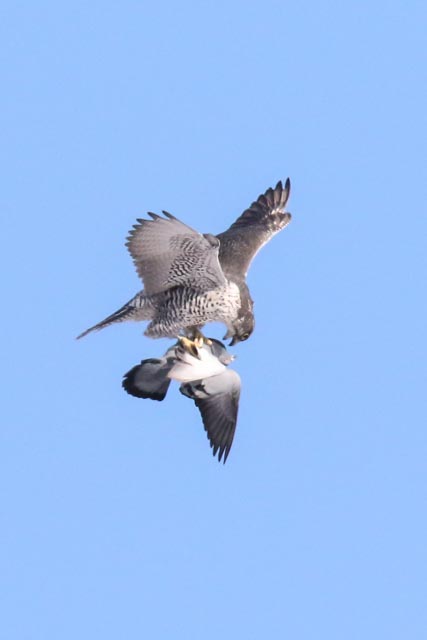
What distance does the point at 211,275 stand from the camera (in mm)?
13875

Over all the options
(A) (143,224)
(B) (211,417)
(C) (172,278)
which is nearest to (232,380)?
(B) (211,417)

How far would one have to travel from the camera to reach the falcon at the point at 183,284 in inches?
522

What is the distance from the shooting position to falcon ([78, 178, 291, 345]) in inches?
522

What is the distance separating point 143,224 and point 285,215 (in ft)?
13.5

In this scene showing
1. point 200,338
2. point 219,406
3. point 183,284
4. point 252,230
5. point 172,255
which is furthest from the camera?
point 252,230

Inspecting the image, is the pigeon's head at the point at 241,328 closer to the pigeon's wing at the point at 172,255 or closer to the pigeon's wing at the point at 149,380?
the pigeon's wing at the point at 172,255

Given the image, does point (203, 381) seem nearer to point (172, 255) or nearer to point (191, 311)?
point (191, 311)

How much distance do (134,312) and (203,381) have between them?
1.00 metres

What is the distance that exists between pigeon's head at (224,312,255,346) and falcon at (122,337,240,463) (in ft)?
0.69

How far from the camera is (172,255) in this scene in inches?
535

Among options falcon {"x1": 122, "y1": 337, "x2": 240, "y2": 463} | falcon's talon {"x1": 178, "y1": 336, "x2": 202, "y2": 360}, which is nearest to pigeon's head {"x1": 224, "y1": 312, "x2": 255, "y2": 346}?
falcon {"x1": 122, "y1": 337, "x2": 240, "y2": 463}

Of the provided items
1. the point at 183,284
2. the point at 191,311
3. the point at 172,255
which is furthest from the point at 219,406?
the point at 172,255

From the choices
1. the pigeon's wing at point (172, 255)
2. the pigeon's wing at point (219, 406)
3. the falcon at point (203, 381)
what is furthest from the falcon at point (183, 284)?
the pigeon's wing at point (219, 406)

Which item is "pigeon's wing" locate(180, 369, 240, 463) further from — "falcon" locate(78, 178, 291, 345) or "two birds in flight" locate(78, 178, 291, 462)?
"falcon" locate(78, 178, 291, 345)
